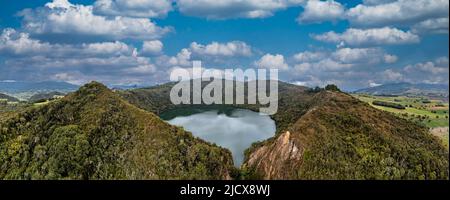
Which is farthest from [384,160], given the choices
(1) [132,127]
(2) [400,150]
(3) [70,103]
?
(3) [70,103]

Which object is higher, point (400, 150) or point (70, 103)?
point (70, 103)

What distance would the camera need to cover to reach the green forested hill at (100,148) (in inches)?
1553

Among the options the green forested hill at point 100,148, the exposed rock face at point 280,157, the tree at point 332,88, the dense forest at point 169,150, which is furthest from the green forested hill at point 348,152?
the tree at point 332,88

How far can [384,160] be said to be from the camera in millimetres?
43719

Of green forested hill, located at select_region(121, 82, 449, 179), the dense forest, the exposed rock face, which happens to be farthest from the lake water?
the dense forest

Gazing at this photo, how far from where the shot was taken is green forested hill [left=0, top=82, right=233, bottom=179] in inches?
1553

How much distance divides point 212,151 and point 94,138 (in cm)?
1268

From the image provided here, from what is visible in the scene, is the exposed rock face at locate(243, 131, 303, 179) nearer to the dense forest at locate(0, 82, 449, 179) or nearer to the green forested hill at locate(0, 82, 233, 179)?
the dense forest at locate(0, 82, 449, 179)

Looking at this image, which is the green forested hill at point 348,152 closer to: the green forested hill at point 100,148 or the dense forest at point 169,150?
the dense forest at point 169,150

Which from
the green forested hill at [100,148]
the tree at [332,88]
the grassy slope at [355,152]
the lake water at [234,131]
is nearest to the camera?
the green forested hill at [100,148]

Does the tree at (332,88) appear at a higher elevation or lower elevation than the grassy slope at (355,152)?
higher

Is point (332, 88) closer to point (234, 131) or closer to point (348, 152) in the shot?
point (234, 131)
